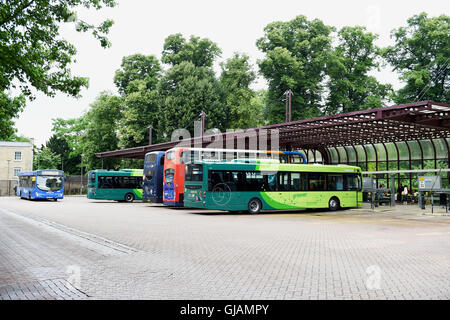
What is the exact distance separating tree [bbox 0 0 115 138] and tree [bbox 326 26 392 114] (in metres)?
33.3

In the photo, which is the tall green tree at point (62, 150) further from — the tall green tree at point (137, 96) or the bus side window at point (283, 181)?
the bus side window at point (283, 181)

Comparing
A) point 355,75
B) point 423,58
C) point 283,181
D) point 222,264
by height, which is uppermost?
point 423,58

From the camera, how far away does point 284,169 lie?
23.8 metres

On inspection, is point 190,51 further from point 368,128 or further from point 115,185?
point 368,128

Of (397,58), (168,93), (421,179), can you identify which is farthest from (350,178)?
(168,93)

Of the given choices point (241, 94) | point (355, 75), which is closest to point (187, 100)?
point (241, 94)

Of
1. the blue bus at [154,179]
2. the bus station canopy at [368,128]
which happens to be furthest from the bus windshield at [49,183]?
the blue bus at [154,179]

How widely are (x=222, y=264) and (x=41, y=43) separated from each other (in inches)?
435

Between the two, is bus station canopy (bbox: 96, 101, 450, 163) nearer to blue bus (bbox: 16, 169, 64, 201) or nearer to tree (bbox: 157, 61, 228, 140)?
tree (bbox: 157, 61, 228, 140)

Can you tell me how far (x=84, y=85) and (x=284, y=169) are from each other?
12.0m

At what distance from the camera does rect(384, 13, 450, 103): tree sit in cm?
3906

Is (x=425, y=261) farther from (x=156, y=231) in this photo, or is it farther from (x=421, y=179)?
(x=421, y=179)

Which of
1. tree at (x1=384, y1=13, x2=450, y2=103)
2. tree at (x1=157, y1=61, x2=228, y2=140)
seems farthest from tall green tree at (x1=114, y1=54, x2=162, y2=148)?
tree at (x1=384, y1=13, x2=450, y2=103)

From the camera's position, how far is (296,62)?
4197 cm
